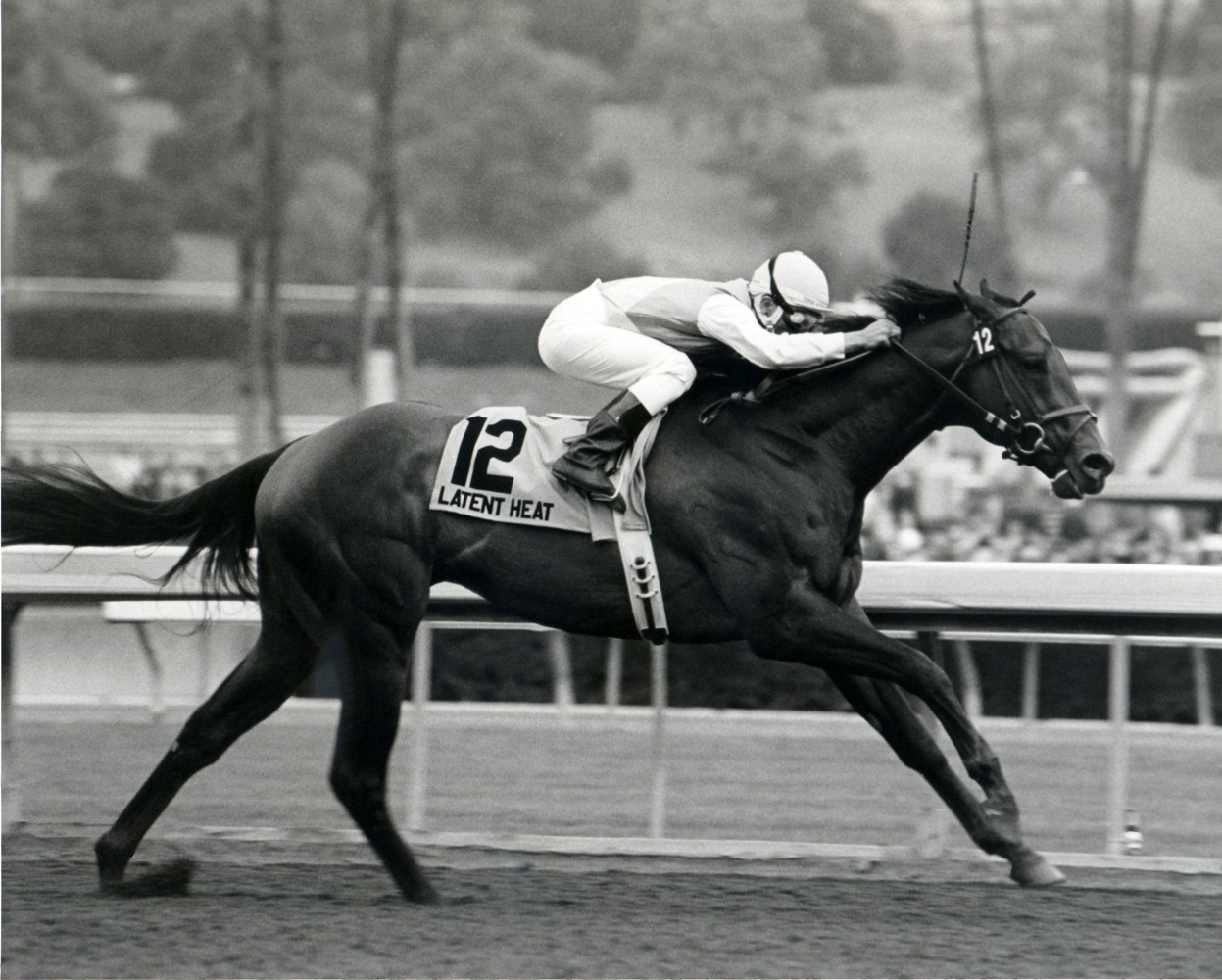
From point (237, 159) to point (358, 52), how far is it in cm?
232

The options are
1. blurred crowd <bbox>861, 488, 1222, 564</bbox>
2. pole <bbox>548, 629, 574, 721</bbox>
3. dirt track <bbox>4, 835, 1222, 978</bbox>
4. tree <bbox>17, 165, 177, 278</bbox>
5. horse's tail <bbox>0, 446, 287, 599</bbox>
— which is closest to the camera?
dirt track <bbox>4, 835, 1222, 978</bbox>

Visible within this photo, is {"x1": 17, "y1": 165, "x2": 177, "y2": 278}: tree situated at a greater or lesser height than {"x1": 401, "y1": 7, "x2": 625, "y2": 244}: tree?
lesser

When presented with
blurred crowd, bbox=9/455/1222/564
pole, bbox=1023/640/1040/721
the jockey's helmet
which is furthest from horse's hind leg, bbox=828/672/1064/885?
blurred crowd, bbox=9/455/1222/564

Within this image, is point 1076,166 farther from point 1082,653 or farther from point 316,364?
point 1082,653

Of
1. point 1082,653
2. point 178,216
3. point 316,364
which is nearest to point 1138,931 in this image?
point 1082,653

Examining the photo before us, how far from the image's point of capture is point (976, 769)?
176 inches

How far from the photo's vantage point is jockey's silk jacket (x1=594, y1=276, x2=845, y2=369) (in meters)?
4.60

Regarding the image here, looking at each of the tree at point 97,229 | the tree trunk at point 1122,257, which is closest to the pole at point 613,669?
the tree trunk at point 1122,257

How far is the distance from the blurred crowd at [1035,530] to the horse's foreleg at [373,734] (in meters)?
5.22

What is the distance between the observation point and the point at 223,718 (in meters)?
4.87

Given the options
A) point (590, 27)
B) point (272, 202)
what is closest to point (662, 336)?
point (272, 202)

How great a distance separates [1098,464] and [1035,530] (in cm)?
782

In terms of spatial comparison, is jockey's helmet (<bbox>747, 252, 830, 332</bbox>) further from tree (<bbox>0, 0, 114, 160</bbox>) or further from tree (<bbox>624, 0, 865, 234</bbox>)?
tree (<bbox>624, 0, 865, 234</bbox>)

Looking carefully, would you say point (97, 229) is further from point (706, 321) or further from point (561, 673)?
point (706, 321)
